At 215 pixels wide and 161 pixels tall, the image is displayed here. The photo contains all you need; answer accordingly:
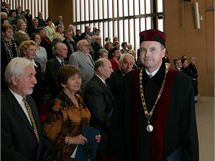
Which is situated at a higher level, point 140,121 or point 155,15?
point 155,15

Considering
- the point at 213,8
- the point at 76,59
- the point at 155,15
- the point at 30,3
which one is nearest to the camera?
the point at 76,59

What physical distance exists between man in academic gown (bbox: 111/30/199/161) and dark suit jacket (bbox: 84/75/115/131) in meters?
1.39

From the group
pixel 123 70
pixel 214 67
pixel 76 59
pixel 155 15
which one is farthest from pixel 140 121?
pixel 155 15

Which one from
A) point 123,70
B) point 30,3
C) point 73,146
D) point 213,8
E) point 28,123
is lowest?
point 73,146

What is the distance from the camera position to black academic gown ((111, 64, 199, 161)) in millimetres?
2740

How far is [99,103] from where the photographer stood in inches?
173

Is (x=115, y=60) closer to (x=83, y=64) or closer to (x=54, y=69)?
(x=83, y=64)

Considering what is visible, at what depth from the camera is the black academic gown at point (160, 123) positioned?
274 centimetres

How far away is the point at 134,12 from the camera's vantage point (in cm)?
1911

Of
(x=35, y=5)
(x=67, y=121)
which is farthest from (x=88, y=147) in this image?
(x=35, y=5)

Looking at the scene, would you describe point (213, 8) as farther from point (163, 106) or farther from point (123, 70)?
point (163, 106)

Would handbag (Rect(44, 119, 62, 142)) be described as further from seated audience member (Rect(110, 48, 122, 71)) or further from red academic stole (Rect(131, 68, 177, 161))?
seated audience member (Rect(110, 48, 122, 71))

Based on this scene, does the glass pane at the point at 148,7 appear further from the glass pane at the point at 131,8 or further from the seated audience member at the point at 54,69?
the seated audience member at the point at 54,69

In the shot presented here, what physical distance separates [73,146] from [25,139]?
795 millimetres
